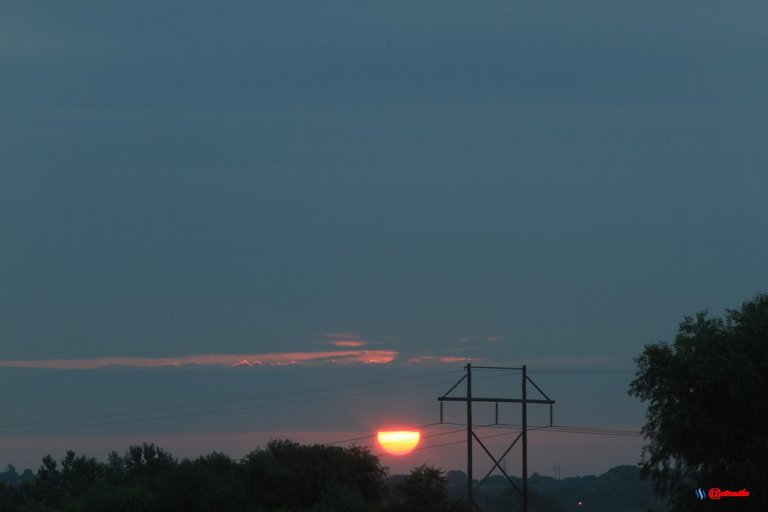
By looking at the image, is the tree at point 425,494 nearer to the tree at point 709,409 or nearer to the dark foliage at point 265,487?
the dark foliage at point 265,487

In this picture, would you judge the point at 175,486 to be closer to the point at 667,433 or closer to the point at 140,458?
the point at 667,433

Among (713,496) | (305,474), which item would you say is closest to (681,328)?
(713,496)

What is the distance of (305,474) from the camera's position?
95438 mm

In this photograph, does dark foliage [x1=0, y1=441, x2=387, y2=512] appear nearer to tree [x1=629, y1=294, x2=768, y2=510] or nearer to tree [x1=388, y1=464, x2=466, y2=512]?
tree [x1=388, y1=464, x2=466, y2=512]

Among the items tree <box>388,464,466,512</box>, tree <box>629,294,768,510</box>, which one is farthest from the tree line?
tree <box>629,294,768,510</box>

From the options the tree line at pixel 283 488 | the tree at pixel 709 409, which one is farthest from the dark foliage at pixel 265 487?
the tree at pixel 709 409

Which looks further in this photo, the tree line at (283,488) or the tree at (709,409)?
the tree line at (283,488)

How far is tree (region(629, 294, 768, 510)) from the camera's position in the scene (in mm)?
56969

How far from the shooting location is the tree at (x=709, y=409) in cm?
5697

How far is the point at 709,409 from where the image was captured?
58.3m

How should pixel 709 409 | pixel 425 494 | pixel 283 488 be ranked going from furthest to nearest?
pixel 283 488
pixel 425 494
pixel 709 409

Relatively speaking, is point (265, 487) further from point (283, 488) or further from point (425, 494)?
point (425, 494)

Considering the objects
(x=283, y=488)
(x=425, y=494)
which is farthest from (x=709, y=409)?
(x=283, y=488)

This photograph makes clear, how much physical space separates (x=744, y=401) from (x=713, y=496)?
494 cm
